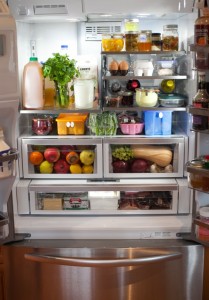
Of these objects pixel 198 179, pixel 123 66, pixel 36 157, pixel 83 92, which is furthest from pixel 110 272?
pixel 123 66

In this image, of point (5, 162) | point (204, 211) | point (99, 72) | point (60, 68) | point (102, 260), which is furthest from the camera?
point (99, 72)

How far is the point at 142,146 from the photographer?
240cm

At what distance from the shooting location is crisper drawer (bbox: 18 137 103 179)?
234 cm

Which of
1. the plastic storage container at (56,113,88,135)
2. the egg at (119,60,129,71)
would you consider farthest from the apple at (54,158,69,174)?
the egg at (119,60,129,71)

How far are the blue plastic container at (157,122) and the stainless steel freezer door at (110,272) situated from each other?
0.58 m

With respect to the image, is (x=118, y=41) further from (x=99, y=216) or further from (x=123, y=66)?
(x=99, y=216)

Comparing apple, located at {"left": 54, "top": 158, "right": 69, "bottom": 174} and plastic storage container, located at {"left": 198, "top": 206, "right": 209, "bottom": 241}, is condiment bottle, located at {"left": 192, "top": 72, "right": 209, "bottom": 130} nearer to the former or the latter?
Result: plastic storage container, located at {"left": 198, "top": 206, "right": 209, "bottom": 241}

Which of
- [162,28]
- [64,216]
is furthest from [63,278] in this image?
[162,28]

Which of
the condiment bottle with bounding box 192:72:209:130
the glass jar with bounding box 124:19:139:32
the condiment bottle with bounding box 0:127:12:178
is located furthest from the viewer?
the glass jar with bounding box 124:19:139:32

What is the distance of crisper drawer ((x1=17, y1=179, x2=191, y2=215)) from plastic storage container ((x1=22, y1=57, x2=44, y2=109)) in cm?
41

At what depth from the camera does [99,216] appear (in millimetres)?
2361

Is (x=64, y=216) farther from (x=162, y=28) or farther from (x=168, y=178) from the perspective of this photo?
(x=162, y=28)

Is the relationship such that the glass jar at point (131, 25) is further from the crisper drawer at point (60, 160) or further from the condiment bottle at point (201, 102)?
the crisper drawer at point (60, 160)

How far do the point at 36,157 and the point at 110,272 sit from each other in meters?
0.72
